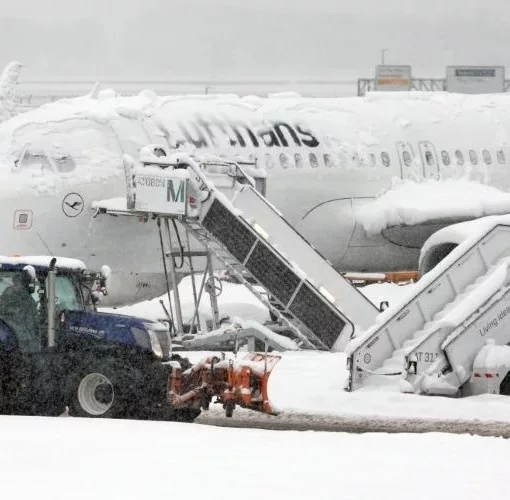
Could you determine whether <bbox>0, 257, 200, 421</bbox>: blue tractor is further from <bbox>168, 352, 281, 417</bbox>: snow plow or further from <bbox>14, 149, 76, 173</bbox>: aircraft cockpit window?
<bbox>14, 149, 76, 173</bbox>: aircraft cockpit window

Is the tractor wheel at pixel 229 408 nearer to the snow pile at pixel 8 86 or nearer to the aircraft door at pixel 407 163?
the aircraft door at pixel 407 163

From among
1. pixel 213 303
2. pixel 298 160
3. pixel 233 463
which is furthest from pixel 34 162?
pixel 233 463

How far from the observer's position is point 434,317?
20.5 meters

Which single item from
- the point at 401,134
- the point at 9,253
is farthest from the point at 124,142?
the point at 401,134

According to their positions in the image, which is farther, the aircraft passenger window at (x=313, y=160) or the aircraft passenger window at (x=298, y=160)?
the aircraft passenger window at (x=313, y=160)

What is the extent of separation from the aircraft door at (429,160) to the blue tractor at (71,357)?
40.0ft

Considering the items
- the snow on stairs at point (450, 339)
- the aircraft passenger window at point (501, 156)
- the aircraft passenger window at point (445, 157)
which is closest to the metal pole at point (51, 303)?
the snow on stairs at point (450, 339)

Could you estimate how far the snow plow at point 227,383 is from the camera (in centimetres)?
1681

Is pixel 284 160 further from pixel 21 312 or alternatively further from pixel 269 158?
pixel 21 312

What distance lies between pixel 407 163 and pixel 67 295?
12.0 meters

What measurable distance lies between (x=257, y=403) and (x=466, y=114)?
14.0 m

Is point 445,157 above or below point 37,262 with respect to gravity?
above

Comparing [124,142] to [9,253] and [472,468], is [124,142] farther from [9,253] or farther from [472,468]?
[472,468]

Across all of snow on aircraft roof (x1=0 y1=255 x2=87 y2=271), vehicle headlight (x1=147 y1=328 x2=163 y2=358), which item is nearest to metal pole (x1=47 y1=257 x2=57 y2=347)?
snow on aircraft roof (x1=0 y1=255 x2=87 y2=271)
